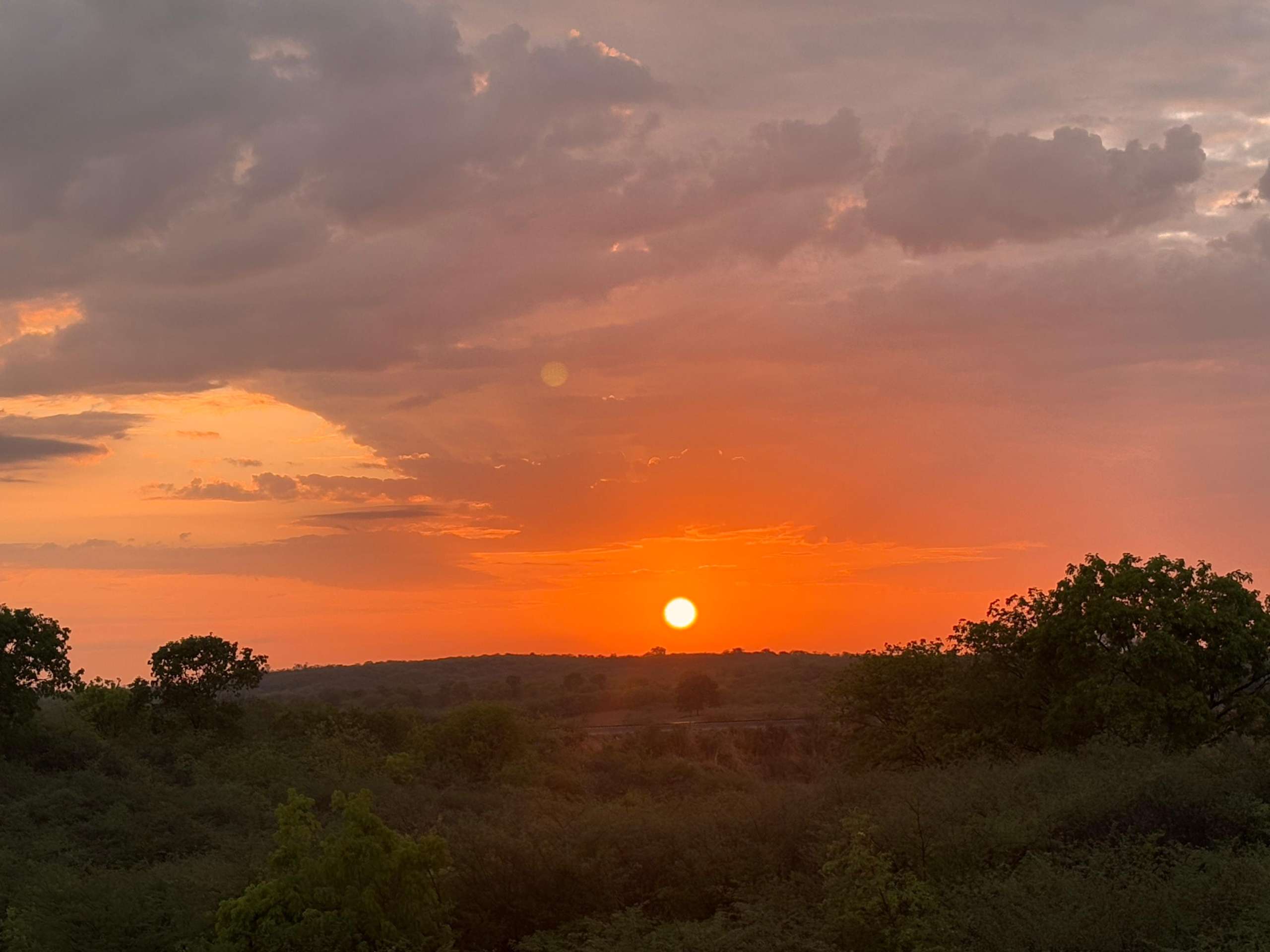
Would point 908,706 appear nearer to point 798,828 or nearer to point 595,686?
point 798,828

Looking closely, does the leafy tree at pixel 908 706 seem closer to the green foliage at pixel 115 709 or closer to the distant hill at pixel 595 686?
the distant hill at pixel 595 686

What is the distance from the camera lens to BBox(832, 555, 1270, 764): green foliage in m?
33.0

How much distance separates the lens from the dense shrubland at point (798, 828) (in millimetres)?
17969

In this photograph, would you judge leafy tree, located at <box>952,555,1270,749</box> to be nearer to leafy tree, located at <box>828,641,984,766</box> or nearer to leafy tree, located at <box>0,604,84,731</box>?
leafy tree, located at <box>828,641,984,766</box>

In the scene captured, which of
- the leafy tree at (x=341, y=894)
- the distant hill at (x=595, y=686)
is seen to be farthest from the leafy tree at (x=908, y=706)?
the leafy tree at (x=341, y=894)

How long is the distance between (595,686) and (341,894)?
103m

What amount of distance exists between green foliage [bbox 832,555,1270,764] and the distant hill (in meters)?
13.8

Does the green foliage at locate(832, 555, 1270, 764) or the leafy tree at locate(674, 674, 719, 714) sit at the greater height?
the green foliage at locate(832, 555, 1270, 764)

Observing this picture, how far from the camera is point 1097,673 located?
34.2 metres

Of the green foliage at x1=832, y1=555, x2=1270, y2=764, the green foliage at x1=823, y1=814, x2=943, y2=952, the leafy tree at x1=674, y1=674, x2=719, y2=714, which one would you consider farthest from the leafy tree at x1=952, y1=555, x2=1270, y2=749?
the leafy tree at x1=674, y1=674, x2=719, y2=714

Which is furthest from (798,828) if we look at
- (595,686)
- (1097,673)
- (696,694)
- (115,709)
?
(595,686)

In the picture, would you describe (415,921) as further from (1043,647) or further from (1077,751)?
(1043,647)

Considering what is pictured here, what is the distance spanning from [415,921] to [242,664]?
124 feet

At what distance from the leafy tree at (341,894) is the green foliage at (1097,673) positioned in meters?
20.6
